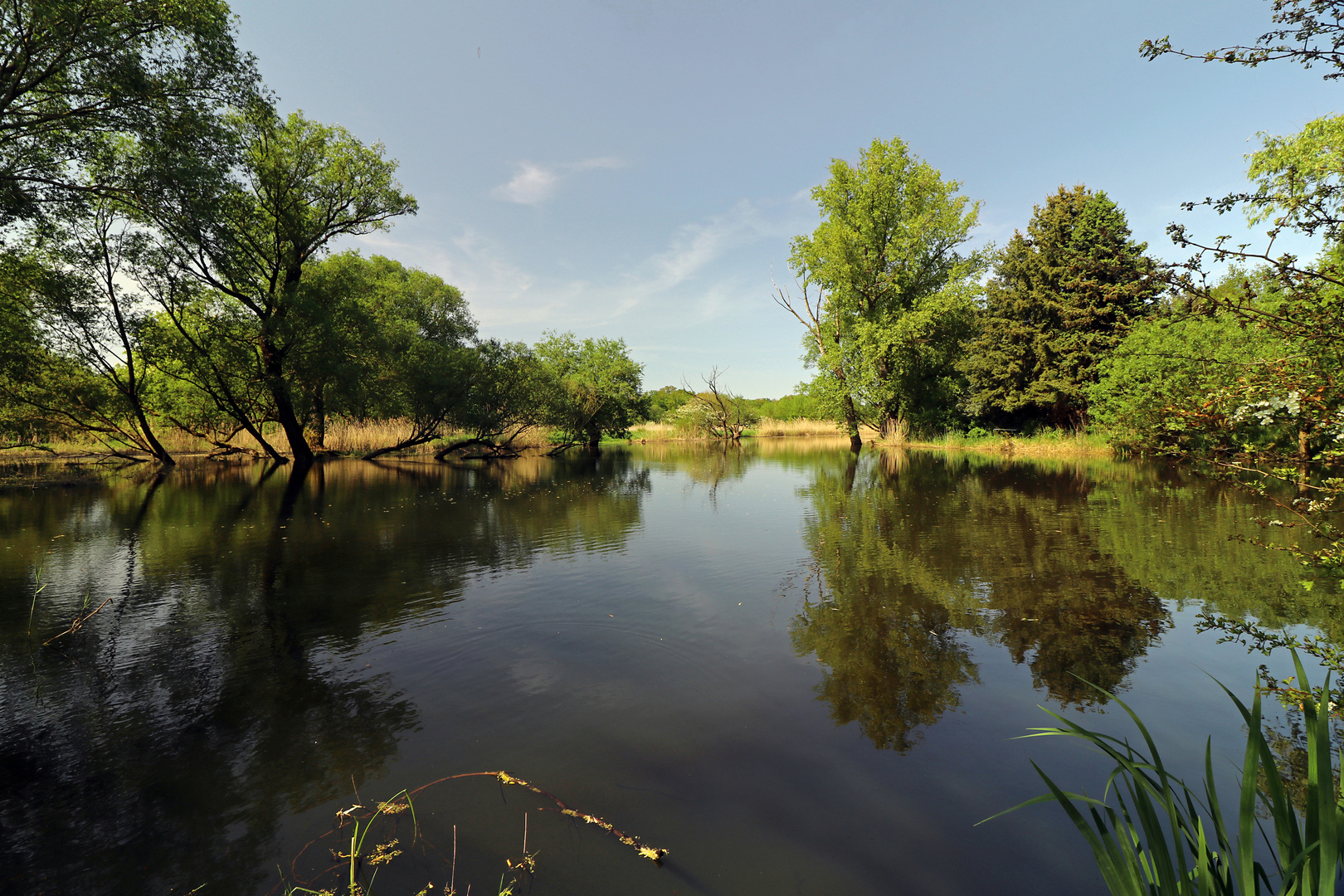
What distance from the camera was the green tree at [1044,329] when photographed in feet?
89.5

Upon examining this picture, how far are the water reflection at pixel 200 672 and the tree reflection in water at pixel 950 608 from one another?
319 centimetres

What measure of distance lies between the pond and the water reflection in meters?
0.03

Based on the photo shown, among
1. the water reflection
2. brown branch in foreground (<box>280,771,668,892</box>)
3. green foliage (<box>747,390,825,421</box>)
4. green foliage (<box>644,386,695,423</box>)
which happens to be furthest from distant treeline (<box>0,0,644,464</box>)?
green foliage (<box>747,390,825,421</box>)

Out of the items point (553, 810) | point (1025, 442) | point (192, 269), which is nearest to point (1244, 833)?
point (553, 810)

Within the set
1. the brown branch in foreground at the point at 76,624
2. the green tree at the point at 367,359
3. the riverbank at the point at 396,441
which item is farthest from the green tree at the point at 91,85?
the riverbank at the point at 396,441

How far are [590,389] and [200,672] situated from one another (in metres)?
35.4

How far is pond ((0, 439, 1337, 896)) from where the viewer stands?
2465mm

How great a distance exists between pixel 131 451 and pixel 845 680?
31692mm

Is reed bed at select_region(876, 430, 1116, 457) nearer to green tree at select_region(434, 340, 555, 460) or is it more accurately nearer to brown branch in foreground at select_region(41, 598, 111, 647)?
green tree at select_region(434, 340, 555, 460)

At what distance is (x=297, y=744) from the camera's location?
330cm

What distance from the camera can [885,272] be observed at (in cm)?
3450

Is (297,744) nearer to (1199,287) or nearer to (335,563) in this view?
(335,563)

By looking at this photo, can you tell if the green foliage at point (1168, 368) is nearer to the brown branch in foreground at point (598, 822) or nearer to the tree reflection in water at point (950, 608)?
the tree reflection in water at point (950, 608)

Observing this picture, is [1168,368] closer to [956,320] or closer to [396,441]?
[956,320]
